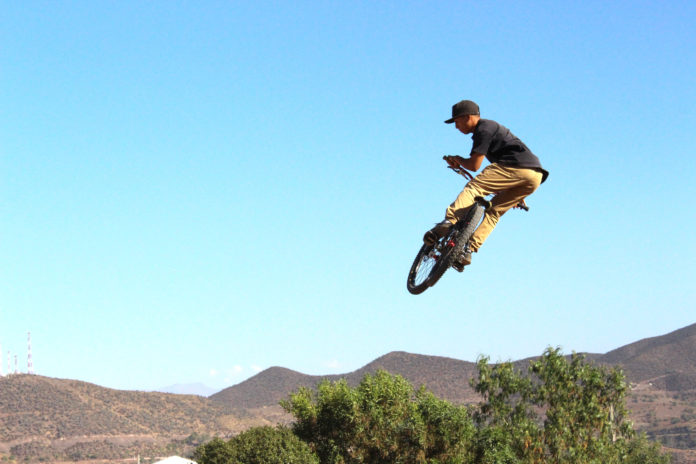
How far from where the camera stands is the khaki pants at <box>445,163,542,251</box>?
1088 cm

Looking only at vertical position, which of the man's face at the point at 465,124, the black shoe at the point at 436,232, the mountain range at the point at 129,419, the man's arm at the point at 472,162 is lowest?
the black shoe at the point at 436,232

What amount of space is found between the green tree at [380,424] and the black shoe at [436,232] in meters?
39.1

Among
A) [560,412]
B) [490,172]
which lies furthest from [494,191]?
[560,412]

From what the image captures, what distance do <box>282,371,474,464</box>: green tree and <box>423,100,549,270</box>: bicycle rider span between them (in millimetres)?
39326

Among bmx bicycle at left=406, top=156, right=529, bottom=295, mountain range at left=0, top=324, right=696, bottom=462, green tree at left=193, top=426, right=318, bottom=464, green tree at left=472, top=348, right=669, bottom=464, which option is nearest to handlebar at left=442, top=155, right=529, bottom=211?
bmx bicycle at left=406, top=156, right=529, bottom=295

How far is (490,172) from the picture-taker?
11.0 metres

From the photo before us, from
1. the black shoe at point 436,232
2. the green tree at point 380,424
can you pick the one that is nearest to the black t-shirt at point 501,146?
the black shoe at point 436,232

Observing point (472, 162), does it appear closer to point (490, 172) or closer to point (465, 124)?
point (490, 172)

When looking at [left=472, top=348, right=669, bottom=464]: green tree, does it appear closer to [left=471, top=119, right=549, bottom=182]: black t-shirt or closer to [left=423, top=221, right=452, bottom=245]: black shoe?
[left=423, top=221, right=452, bottom=245]: black shoe

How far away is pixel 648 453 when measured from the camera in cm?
8600

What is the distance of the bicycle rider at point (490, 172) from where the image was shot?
10586mm

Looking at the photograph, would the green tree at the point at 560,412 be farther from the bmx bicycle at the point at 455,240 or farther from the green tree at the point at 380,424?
the bmx bicycle at the point at 455,240

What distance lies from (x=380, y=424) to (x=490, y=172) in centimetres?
4207

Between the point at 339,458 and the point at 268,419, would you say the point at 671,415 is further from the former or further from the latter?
the point at 339,458
